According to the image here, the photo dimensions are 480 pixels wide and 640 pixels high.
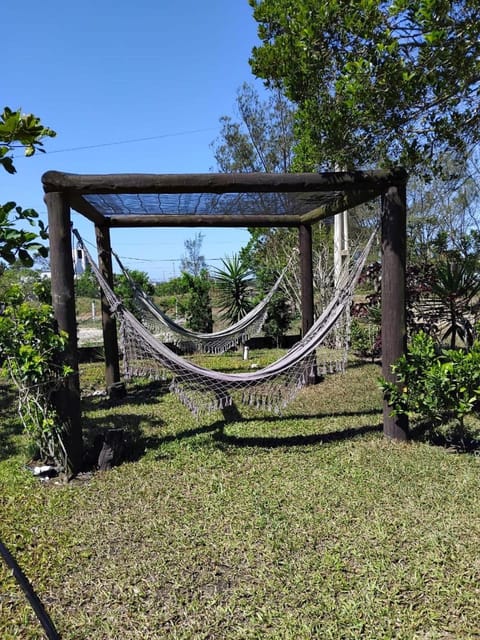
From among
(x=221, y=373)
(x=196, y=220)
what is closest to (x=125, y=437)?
(x=221, y=373)

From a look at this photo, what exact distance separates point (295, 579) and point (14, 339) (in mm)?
1665

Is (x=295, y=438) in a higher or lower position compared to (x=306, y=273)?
lower

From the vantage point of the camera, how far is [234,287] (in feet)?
24.3

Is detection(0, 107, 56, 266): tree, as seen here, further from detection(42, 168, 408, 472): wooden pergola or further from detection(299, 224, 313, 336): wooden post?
detection(299, 224, 313, 336): wooden post

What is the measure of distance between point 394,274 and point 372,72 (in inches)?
45.7

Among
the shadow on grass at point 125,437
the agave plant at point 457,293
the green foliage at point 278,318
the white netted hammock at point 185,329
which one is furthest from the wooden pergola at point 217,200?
the green foliage at point 278,318

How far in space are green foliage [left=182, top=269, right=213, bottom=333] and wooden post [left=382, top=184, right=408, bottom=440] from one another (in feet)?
16.8

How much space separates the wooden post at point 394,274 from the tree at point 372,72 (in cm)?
63

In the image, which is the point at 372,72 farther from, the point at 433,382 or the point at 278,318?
the point at 278,318

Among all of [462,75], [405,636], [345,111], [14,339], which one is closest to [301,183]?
[345,111]

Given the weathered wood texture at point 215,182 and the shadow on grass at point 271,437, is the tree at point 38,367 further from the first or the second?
the shadow on grass at point 271,437

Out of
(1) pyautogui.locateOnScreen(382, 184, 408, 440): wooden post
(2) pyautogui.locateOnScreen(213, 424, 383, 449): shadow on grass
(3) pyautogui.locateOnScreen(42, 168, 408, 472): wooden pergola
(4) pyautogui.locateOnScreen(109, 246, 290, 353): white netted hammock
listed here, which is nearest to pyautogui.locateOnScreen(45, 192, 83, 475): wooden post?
(3) pyautogui.locateOnScreen(42, 168, 408, 472): wooden pergola

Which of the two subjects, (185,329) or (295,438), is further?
(185,329)

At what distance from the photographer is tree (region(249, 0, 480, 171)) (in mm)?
2559
